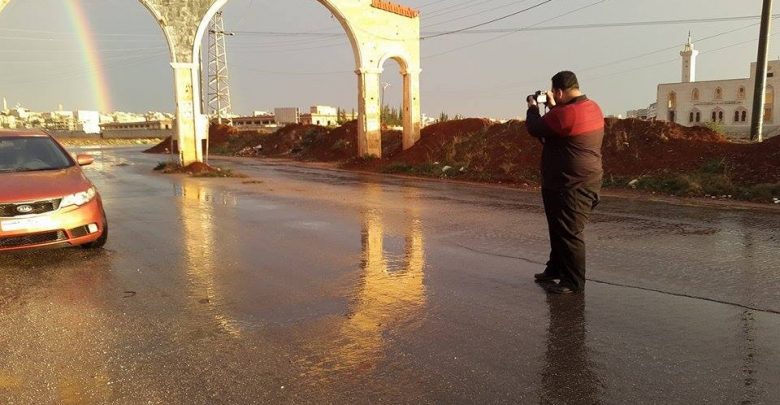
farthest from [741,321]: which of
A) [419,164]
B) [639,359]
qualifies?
[419,164]

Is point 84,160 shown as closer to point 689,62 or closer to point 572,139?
point 572,139

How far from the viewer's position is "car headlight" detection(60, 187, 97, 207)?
20.4 feet

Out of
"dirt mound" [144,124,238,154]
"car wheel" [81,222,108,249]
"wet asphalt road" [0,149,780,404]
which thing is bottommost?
"wet asphalt road" [0,149,780,404]

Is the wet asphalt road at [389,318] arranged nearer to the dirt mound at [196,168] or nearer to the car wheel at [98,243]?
the car wheel at [98,243]

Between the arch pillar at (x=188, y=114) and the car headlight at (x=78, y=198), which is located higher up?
the arch pillar at (x=188, y=114)

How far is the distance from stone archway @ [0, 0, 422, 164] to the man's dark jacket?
17304 millimetres

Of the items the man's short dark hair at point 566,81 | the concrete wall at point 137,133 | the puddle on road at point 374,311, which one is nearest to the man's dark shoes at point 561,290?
the puddle on road at point 374,311

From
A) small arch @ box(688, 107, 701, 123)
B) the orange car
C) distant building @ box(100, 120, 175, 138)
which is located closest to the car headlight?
the orange car

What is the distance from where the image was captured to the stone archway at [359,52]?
762 inches

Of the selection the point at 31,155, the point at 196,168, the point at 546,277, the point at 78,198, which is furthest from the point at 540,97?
the point at 196,168

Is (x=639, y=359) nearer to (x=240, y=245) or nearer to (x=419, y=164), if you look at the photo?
(x=240, y=245)

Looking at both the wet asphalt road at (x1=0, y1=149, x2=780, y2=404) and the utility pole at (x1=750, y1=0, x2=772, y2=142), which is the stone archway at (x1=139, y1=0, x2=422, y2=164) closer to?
the wet asphalt road at (x1=0, y1=149, x2=780, y2=404)

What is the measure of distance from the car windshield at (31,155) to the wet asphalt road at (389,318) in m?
1.21

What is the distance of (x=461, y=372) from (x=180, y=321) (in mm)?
2210
